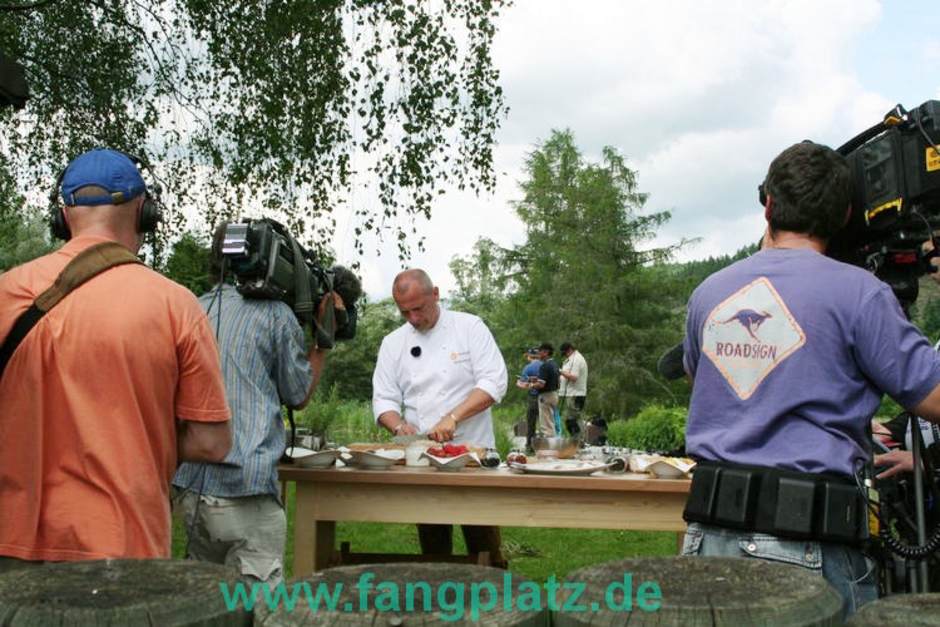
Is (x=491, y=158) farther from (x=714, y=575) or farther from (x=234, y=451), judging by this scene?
(x=714, y=575)

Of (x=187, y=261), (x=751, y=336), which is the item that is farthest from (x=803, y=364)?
(x=187, y=261)

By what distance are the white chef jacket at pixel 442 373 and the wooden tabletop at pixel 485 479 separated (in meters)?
1.00

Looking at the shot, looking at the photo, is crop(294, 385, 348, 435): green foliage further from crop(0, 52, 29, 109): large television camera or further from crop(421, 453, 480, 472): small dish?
crop(0, 52, 29, 109): large television camera

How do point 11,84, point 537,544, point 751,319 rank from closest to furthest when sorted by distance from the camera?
point 751,319 → point 11,84 → point 537,544

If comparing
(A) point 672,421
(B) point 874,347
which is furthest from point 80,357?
(A) point 672,421

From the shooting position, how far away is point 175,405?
2.54 meters

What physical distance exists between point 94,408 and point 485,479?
8.29 feet

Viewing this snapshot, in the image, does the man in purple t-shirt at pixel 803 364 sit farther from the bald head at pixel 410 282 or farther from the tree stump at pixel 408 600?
the bald head at pixel 410 282

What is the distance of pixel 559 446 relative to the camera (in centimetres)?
515

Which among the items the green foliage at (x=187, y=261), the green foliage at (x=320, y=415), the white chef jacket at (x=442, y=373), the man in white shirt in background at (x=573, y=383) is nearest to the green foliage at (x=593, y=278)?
the man in white shirt in background at (x=573, y=383)

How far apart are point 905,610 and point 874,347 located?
1041 millimetres

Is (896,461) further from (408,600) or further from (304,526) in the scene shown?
(304,526)

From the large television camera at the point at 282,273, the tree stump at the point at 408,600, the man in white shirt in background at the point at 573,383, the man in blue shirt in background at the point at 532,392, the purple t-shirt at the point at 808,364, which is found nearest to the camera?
the tree stump at the point at 408,600

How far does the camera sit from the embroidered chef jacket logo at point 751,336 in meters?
2.30
